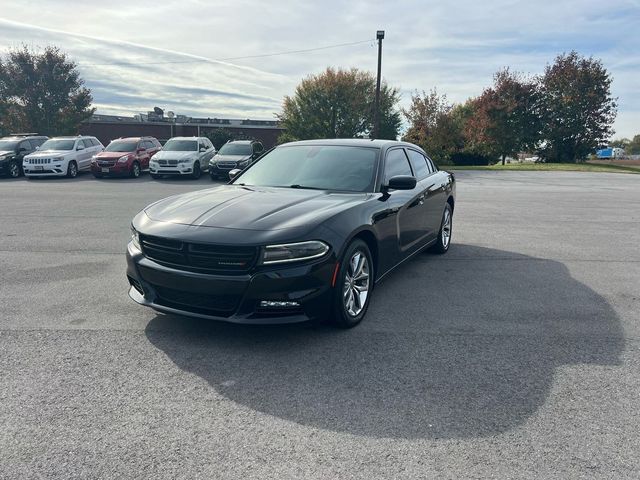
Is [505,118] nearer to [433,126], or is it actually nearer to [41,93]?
[433,126]

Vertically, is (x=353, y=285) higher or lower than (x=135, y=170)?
higher

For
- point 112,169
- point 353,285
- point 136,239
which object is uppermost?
point 136,239

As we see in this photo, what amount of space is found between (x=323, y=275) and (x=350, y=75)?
39.1m

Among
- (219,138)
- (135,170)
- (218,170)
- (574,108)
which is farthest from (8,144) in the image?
(574,108)

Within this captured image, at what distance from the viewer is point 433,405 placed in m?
3.14

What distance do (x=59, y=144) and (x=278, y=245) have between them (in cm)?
2174

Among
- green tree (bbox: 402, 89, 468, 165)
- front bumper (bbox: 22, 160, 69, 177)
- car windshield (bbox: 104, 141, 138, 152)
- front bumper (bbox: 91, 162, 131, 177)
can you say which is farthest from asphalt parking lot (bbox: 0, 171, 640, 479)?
green tree (bbox: 402, 89, 468, 165)

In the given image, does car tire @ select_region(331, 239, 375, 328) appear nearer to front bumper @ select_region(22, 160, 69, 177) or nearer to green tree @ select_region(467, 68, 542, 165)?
front bumper @ select_region(22, 160, 69, 177)

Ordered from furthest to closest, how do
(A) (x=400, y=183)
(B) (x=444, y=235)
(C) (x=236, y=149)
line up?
1. (C) (x=236, y=149)
2. (B) (x=444, y=235)
3. (A) (x=400, y=183)

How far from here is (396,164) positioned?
587 cm

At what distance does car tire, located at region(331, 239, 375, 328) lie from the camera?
411 cm

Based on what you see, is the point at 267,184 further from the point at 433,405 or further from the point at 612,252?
the point at 612,252

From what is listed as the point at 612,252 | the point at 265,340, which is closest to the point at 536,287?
the point at 612,252

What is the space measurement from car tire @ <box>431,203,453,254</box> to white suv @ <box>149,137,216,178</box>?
1513cm
